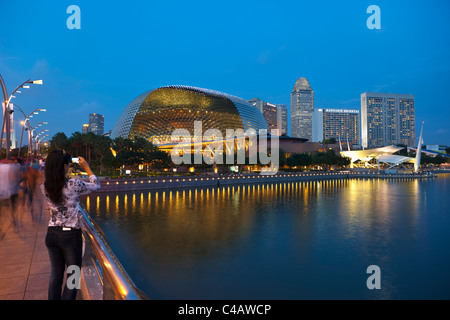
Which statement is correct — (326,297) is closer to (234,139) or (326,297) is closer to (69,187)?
(69,187)

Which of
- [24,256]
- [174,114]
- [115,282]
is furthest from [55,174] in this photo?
[174,114]

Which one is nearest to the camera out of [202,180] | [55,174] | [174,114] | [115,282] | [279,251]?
[115,282]

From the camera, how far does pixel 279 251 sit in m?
10.9

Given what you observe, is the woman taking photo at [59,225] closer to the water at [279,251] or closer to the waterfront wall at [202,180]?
the water at [279,251]

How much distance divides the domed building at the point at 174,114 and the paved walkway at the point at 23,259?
6499cm

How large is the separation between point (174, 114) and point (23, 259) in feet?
235

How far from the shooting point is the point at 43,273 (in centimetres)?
518

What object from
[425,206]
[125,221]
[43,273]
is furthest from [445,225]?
[43,273]

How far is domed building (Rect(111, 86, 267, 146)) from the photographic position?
75000 millimetres

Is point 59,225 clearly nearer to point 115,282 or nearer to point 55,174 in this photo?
point 55,174

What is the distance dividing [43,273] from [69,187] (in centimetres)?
241

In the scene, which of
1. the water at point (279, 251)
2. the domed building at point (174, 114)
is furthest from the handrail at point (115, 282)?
the domed building at point (174, 114)

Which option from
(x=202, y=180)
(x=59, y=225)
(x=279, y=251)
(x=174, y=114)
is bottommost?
(x=279, y=251)

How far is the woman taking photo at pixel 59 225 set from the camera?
3598mm
